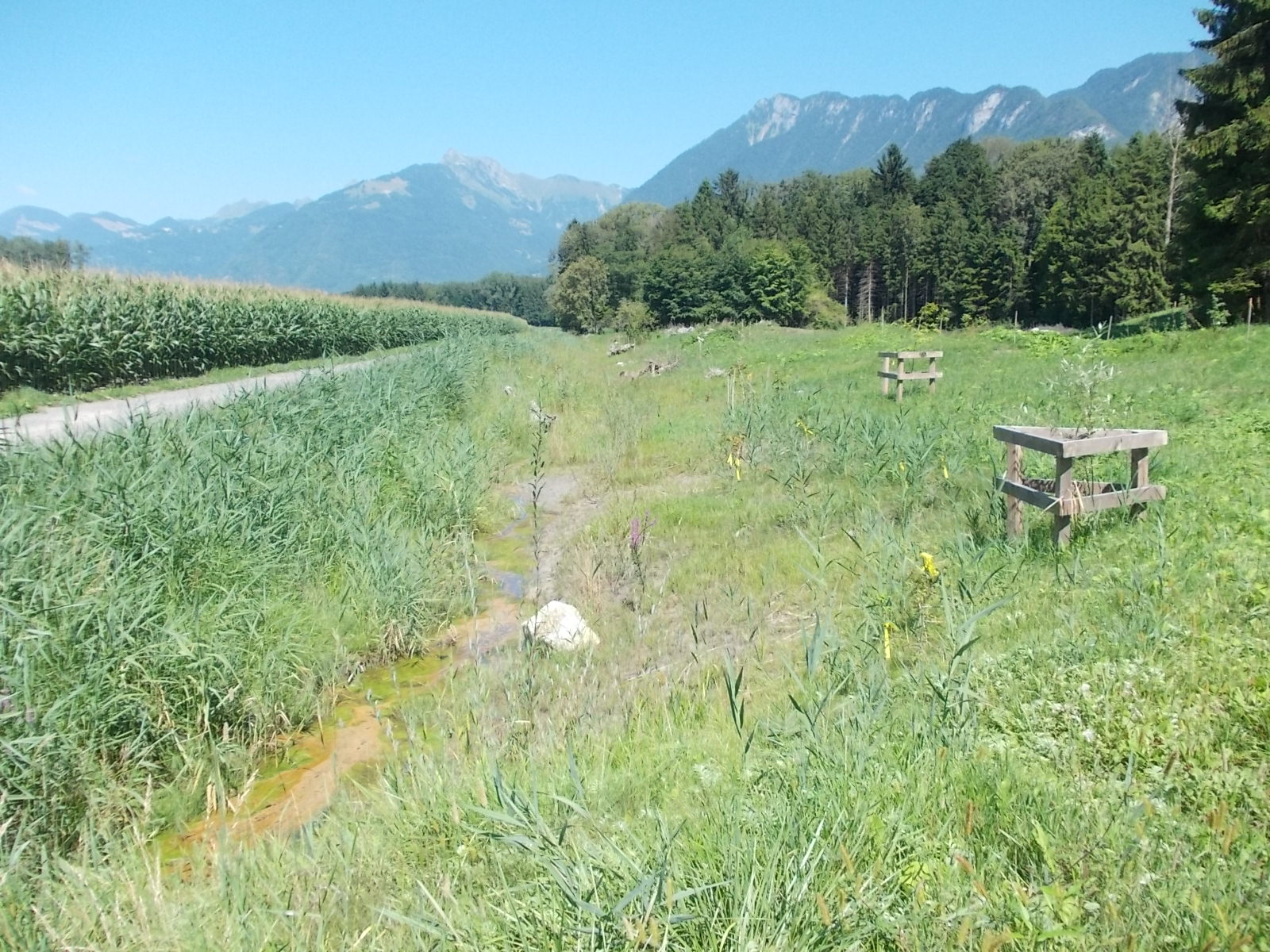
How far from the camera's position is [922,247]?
186 feet

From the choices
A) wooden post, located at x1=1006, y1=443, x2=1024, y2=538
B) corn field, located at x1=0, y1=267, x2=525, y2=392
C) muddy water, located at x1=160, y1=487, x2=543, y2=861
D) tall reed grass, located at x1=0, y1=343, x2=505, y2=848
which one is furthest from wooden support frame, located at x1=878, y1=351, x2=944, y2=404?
corn field, located at x1=0, y1=267, x2=525, y2=392

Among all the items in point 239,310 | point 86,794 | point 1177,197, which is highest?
point 1177,197

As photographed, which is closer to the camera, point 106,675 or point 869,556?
point 106,675

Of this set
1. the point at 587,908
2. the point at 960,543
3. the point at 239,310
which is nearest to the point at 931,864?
the point at 587,908

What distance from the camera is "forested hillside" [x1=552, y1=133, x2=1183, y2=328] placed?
37.2 metres

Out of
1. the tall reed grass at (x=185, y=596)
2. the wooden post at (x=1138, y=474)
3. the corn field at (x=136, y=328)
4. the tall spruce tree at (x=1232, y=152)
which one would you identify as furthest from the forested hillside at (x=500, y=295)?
the wooden post at (x=1138, y=474)

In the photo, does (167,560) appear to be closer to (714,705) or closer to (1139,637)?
(714,705)

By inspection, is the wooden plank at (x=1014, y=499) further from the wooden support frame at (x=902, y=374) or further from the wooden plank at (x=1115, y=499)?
the wooden support frame at (x=902, y=374)

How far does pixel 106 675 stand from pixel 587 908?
3119 millimetres

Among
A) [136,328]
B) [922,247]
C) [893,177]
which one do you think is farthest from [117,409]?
[893,177]

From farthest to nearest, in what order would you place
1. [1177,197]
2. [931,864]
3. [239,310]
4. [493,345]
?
[1177,197] → [493,345] → [239,310] → [931,864]

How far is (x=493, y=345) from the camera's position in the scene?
27531 mm

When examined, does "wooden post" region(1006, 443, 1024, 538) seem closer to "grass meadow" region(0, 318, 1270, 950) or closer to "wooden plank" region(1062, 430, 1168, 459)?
"grass meadow" region(0, 318, 1270, 950)

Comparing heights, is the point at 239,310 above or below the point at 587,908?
above
